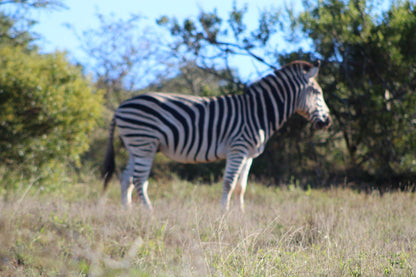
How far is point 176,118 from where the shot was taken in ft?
20.7

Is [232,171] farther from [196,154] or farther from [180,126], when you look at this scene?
[180,126]

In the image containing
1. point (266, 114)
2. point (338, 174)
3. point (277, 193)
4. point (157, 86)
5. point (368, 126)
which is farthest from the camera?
point (157, 86)

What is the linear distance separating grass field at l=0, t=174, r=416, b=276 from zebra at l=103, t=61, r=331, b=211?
3.50ft

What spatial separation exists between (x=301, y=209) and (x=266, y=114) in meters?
1.79

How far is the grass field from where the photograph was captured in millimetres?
2756

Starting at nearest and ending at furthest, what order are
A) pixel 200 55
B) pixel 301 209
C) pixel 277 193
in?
1. pixel 301 209
2. pixel 277 193
3. pixel 200 55

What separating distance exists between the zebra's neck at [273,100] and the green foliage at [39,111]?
405 centimetres

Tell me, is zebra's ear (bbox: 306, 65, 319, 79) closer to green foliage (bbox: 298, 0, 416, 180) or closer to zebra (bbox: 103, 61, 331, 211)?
zebra (bbox: 103, 61, 331, 211)

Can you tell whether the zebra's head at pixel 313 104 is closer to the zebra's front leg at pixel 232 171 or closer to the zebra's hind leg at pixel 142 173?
the zebra's front leg at pixel 232 171

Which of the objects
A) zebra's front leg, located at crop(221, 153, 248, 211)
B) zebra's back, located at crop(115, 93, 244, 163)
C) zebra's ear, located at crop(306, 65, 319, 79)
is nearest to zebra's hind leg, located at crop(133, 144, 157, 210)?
zebra's back, located at crop(115, 93, 244, 163)

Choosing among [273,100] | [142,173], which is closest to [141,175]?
[142,173]

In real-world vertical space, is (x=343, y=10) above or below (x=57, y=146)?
above

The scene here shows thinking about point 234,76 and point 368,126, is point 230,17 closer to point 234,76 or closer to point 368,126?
point 234,76

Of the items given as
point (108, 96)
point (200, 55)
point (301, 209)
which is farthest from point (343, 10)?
point (108, 96)
